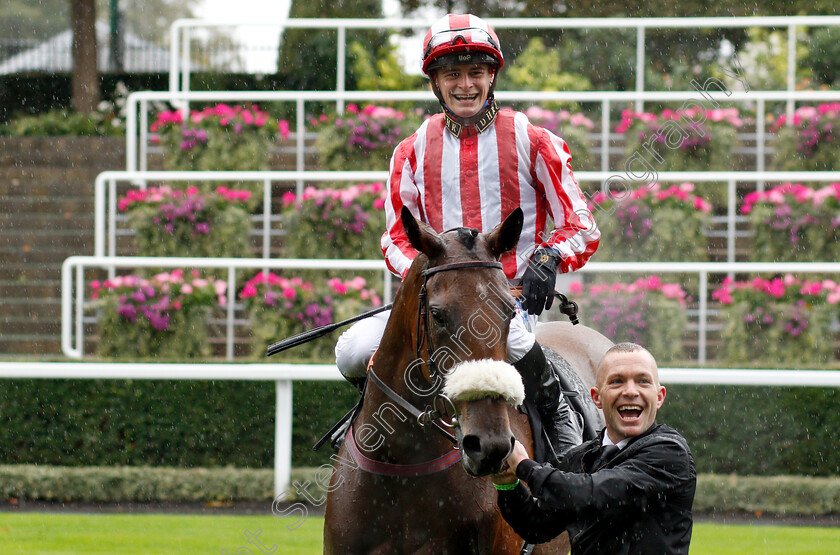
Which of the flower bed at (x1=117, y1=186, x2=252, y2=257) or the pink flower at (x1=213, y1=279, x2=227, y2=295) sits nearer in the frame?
the pink flower at (x1=213, y1=279, x2=227, y2=295)

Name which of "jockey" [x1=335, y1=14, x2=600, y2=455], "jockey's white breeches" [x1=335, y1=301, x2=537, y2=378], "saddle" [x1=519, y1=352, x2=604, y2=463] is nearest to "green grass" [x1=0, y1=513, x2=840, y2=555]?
"saddle" [x1=519, y1=352, x2=604, y2=463]

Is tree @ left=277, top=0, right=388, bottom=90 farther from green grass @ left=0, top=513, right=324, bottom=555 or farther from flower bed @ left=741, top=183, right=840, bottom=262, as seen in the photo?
green grass @ left=0, top=513, right=324, bottom=555

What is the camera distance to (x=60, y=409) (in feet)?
22.9

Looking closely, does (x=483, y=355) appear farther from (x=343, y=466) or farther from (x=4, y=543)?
(x=4, y=543)

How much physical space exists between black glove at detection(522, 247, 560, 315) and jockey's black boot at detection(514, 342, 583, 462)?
0.52ft

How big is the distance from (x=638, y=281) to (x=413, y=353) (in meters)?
5.19

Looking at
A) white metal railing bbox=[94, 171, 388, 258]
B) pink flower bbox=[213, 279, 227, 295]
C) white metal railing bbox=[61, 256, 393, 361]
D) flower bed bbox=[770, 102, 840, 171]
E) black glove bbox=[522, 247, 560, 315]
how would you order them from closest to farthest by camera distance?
1. black glove bbox=[522, 247, 560, 315]
2. white metal railing bbox=[61, 256, 393, 361]
3. pink flower bbox=[213, 279, 227, 295]
4. white metal railing bbox=[94, 171, 388, 258]
5. flower bed bbox=[770, 102, 840, 171]

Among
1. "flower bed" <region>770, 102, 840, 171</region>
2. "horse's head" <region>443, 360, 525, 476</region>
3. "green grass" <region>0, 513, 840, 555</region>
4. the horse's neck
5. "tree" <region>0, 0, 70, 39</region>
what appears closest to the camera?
"horse's head" <region>443, 360, 525, 476</region>

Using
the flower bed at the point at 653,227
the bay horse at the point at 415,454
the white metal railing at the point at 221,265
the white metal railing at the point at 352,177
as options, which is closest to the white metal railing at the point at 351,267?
the white metal railing at the point at 221,265

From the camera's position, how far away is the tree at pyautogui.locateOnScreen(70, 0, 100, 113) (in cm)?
1375

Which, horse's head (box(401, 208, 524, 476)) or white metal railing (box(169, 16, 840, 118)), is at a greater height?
white metal railing (box(169, 16, 840, 118))

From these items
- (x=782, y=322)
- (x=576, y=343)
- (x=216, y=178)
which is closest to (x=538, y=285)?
(x=576, y=343)

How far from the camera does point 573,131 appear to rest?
9398mm

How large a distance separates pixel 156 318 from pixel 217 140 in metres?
2.72
